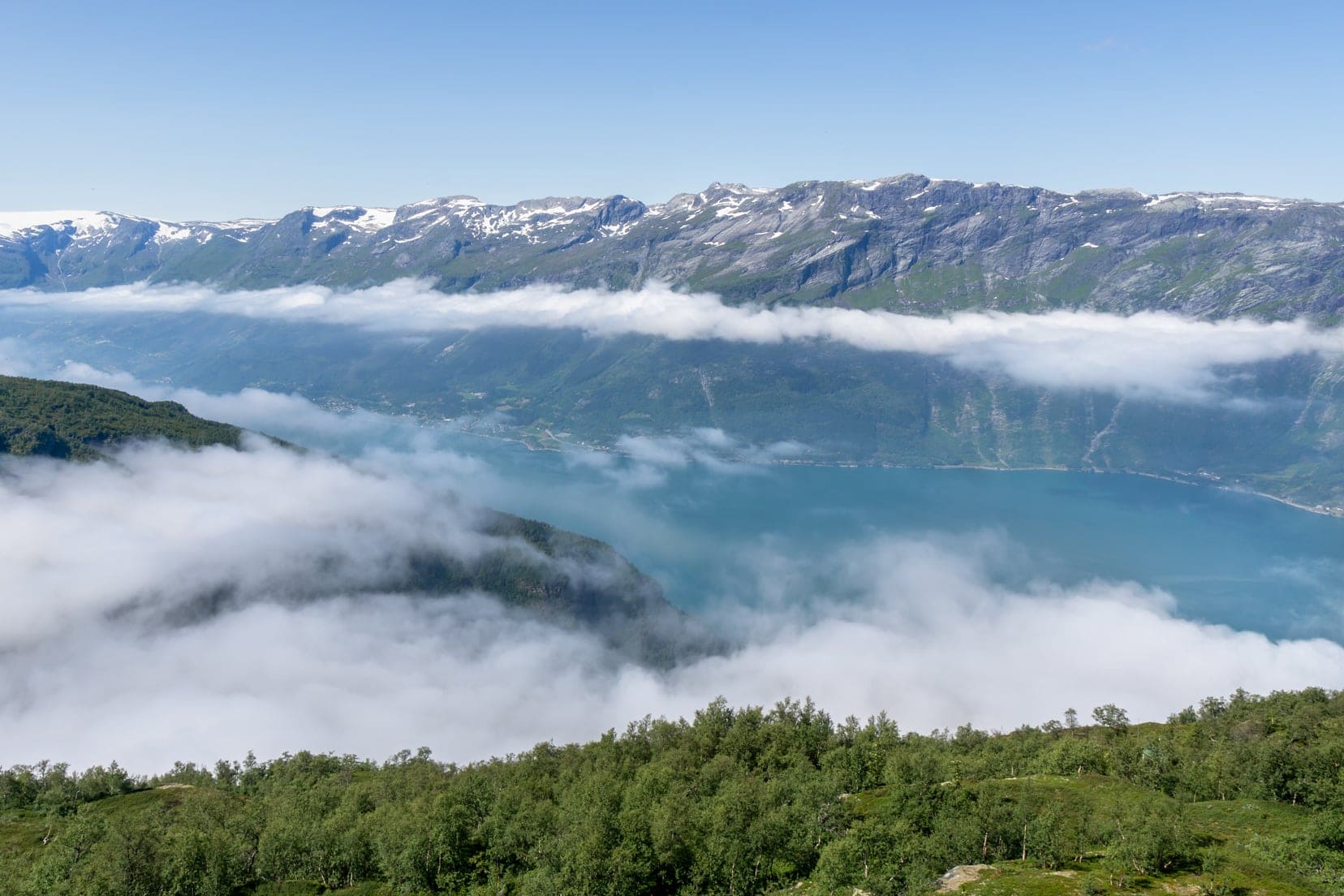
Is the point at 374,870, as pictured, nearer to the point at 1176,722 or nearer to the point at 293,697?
the point at 1176,722

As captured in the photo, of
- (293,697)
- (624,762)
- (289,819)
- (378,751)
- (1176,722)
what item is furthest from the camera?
(293,697)

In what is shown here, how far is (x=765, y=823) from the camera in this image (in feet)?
173

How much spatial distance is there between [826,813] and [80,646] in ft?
713

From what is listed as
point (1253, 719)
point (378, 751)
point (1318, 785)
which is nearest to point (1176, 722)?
point (1253, 719)

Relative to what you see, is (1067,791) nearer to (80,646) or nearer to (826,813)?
(826,813)

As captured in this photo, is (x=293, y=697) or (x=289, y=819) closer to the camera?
(x=289, y=819)

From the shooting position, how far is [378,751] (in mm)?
183000

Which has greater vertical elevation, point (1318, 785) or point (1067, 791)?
point (1318, 785)

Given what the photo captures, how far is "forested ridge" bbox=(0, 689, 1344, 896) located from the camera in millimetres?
46625

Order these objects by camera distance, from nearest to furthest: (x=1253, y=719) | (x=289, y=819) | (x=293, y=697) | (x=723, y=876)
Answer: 1. (x=723, y=876)
2. (x=289, y=819)
3. (x=1253, y=719)
4. (x=293, y=697)

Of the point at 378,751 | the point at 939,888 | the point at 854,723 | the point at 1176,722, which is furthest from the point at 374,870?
the point at 378,751

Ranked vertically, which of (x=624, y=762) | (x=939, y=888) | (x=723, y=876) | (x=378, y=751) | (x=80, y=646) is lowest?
(x=378, y=751)

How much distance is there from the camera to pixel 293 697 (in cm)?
19838

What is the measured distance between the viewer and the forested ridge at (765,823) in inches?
1836
